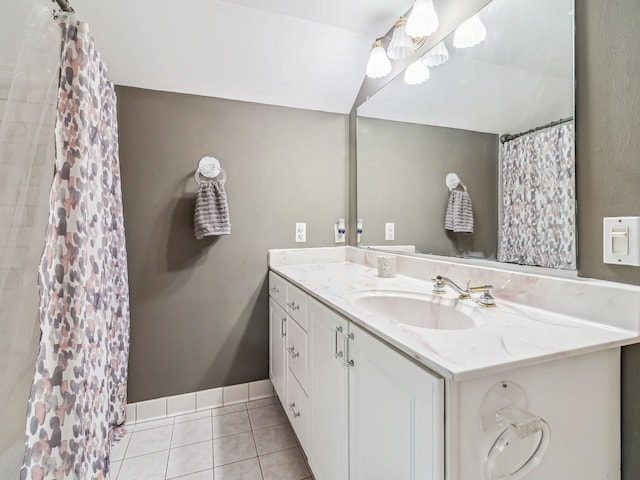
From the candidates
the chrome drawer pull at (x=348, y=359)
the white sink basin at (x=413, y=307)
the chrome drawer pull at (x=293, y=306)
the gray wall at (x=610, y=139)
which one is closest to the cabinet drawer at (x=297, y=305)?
the chrome drawer pull at (x=293, y=306)

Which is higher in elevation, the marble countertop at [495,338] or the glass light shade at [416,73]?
the glass light shade at [416,73]

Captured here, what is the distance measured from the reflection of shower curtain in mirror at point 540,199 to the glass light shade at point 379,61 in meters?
0.95

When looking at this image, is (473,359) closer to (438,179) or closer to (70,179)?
(438,179)

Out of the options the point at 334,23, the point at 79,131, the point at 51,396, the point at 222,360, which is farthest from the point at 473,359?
the point at 334,23

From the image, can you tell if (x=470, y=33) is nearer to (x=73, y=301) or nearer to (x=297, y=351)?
(x=297, y=351)

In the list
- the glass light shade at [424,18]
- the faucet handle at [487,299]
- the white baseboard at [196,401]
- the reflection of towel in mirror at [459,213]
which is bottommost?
the white baseboard at [196,401]

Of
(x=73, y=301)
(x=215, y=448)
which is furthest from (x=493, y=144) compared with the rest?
(x=215, y=448)

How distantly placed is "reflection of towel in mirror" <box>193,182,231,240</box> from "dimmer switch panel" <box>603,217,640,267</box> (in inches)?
64.6

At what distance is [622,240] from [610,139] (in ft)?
0.88

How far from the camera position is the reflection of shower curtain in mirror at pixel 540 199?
Answer: 911 mm

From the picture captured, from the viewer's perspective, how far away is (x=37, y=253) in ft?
3.48

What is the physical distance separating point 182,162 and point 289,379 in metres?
1.39

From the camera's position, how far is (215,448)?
1568mm

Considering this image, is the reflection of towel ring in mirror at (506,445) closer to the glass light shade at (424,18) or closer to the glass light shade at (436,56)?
the glass light shade at (436,56)
